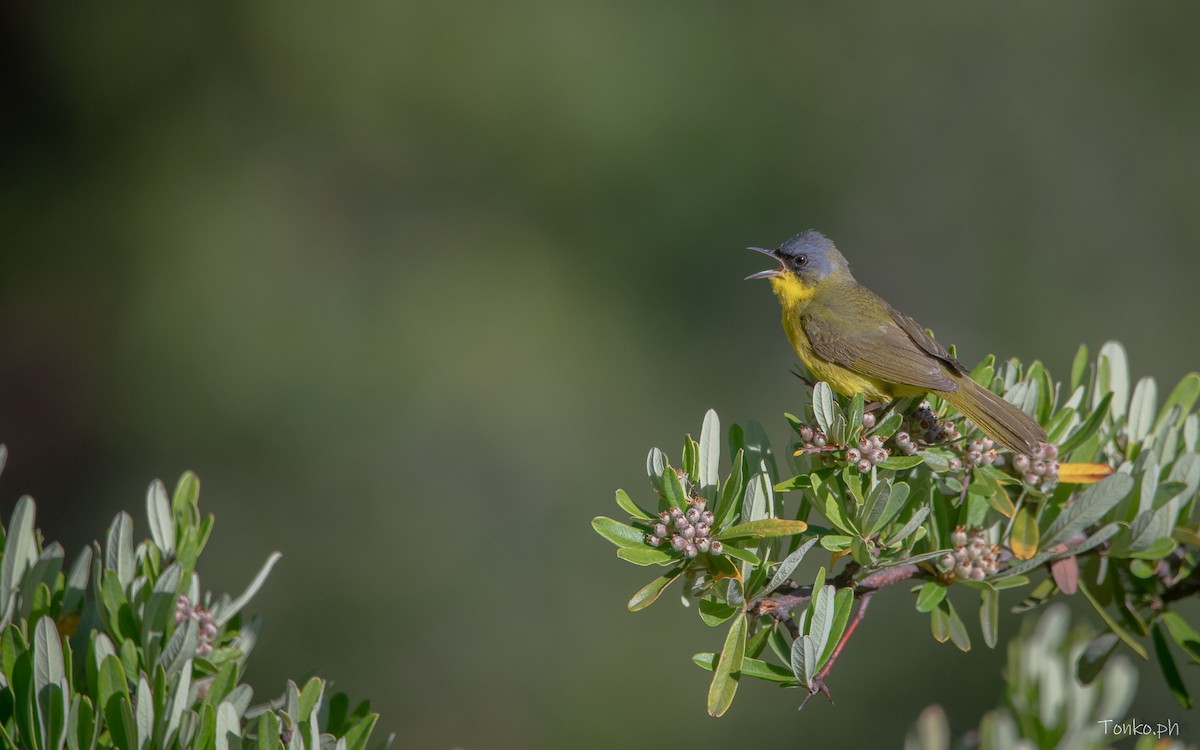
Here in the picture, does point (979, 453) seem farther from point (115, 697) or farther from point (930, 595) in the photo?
point (115, 697)

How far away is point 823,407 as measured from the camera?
2.05 m

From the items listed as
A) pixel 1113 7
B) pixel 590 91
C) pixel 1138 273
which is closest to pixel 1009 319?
pixel 1138 273

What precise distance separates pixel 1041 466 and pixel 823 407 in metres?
0.42

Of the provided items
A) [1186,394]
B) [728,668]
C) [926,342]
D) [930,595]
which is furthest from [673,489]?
[926,342]

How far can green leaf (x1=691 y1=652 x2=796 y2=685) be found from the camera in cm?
175

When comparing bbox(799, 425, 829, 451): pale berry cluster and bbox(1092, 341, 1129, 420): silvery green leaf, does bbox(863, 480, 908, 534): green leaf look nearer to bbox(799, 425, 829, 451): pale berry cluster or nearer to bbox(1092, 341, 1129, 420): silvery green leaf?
bbox(799, 425, 829, 451): pale berry cluster

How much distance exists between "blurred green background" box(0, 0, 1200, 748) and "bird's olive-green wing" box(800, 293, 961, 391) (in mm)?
4022

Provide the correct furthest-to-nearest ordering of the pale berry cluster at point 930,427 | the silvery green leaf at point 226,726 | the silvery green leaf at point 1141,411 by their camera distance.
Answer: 1. the pale berry cluster at point 930,427
2. the silvery green leaf at point 1141,411
3. the silvery green leaf at point 226,726

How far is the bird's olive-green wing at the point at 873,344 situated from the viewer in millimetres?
3054

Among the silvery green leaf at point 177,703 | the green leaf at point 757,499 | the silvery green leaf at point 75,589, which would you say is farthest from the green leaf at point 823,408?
the silvery green leaf at point 75,589

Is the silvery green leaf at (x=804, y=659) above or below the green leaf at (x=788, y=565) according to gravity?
below

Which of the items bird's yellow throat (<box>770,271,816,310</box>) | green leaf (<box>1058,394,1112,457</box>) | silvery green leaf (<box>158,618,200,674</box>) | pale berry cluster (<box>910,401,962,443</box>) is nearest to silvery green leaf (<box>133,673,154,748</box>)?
silvery green leaf (<box>158,618,200,674</box>)

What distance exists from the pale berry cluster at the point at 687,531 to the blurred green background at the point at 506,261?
18.9 feet

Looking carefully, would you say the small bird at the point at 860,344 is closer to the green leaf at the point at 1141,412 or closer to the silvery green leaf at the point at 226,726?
the green leaf at the point at 1141,412
